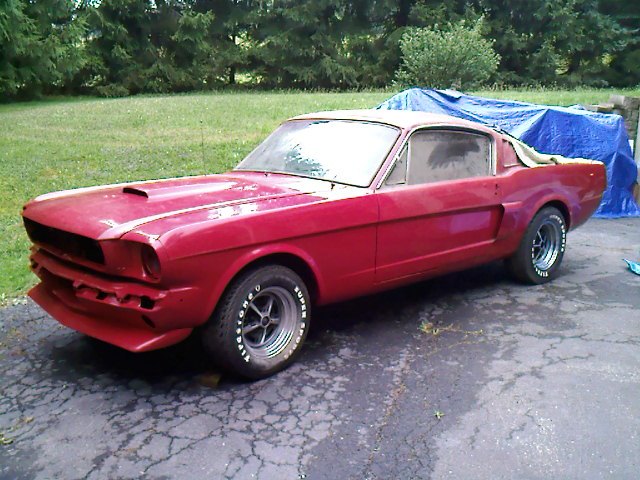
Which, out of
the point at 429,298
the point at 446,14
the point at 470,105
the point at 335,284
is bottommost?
the point at 429,298

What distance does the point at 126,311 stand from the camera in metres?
3.46

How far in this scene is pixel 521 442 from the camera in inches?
128

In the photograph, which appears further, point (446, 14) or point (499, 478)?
point (446, 14)

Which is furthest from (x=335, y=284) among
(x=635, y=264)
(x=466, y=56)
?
(x=466, y=56)

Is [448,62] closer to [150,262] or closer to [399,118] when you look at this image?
[399,118]

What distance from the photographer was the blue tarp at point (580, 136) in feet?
29.0

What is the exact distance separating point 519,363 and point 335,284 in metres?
1.26

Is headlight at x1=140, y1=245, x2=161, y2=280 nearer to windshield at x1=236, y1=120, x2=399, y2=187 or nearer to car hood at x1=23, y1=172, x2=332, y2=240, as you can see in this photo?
car hood at x1=23, y1=172, x2=332, y2=240

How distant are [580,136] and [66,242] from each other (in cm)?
721

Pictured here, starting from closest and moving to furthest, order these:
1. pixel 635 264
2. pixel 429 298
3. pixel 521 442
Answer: pixel 521 442
pixel 429 298
pixel 635 264

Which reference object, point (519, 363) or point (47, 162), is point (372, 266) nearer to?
point (519, 363)

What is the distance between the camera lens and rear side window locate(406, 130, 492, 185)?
472cm

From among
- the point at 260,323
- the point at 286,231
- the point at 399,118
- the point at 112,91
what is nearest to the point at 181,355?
the point at 260,323

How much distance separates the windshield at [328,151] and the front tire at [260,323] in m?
0.94
